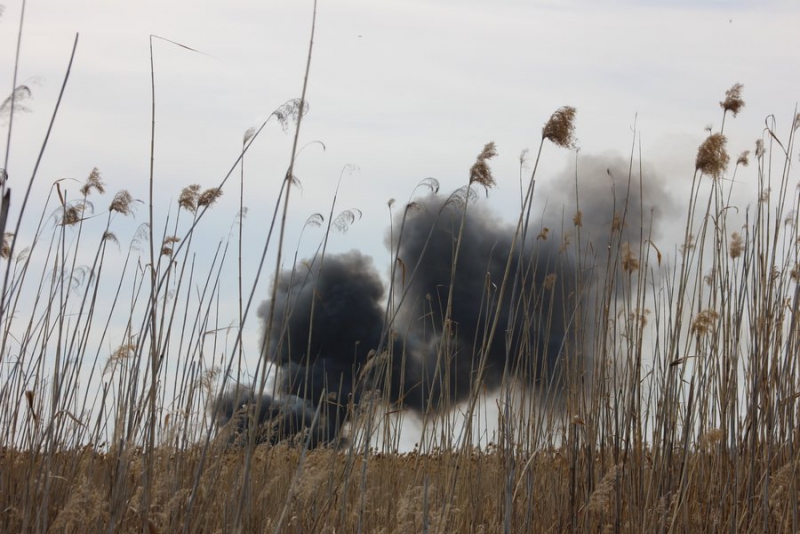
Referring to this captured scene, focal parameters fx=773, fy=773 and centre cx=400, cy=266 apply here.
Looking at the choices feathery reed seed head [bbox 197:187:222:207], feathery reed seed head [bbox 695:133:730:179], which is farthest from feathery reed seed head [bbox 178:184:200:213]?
feathery reed seed head [bbox 695:133:730:179]

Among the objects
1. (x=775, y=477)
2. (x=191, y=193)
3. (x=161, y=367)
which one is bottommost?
(x=775, y=477)

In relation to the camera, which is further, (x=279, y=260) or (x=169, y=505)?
(x=169, y=505)

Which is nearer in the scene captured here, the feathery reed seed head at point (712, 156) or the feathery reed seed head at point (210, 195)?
the feathery reed seed head at point (210, 195)

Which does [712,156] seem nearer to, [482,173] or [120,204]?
[482,173]

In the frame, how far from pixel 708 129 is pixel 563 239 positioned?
0.67 metres

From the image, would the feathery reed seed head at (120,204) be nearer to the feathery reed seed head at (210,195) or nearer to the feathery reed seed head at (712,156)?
the feathery reed seed head at (210,195)

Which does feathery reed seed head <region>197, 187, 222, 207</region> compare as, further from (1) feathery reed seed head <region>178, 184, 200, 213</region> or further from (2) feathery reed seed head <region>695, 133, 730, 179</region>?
(2) feathery reed seed head <region>695, 133, 730, 179</region>

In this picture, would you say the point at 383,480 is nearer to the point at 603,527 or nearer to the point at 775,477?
the point at 603,527

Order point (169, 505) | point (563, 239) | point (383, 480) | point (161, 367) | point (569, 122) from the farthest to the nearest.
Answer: point (383, 480) → point (563, 239) → point (161, 367) → point (169, 505) → point (569, 122)

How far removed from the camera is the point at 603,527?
2.58 m

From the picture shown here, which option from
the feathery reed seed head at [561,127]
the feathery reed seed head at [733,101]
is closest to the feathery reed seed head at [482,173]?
the feathery reed seed head at [561,127]

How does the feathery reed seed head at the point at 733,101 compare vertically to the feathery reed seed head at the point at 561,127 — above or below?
above

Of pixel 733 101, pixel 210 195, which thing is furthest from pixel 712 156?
pixel 210 195

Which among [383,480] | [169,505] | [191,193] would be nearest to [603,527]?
[383,480]
